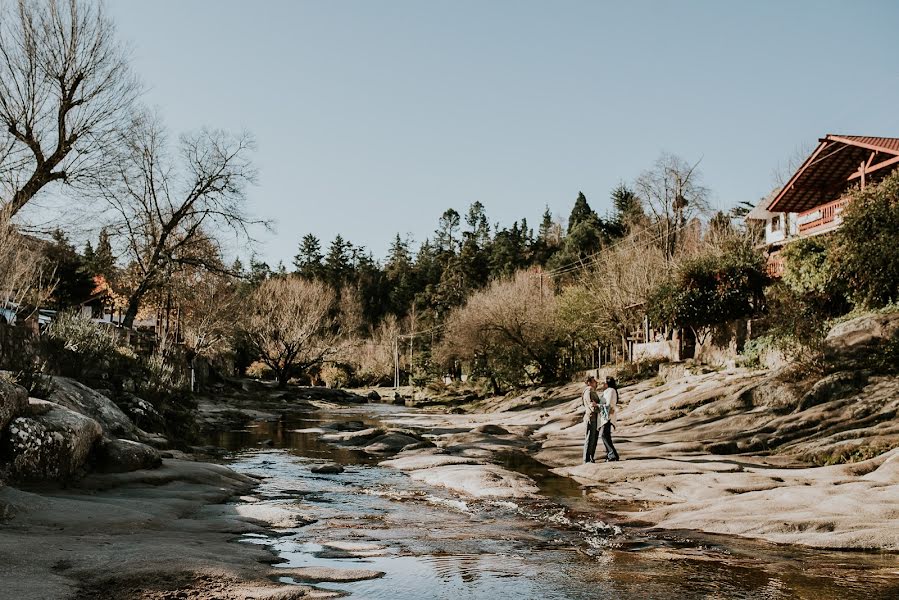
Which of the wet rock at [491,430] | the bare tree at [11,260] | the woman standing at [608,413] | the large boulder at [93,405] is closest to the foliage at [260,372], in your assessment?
the bare tree at [11,260]

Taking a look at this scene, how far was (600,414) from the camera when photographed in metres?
18.0

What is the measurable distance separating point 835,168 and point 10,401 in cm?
3757

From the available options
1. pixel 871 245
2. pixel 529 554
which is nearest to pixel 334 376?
pixel 871 245

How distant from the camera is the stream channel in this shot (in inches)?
290

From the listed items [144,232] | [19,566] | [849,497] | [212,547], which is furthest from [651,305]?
[19,566]

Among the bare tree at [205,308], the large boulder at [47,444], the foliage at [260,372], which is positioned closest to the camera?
the large boulder at [47,444]

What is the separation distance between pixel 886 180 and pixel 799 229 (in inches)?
574

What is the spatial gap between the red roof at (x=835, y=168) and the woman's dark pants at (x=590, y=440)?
2215 cm

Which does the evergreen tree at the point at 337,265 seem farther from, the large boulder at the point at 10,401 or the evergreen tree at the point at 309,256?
the large boulder at the point at 10,401

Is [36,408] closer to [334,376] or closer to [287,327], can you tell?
[287,327]

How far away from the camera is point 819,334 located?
20.5 meters

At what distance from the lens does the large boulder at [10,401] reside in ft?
33.2

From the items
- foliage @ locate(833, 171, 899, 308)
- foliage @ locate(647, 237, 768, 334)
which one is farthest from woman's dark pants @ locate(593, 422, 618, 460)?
foliage @ locate(647, 237, 768, 334)

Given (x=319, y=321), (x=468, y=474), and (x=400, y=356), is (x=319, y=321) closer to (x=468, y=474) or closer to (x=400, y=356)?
(x=400, y=356)
